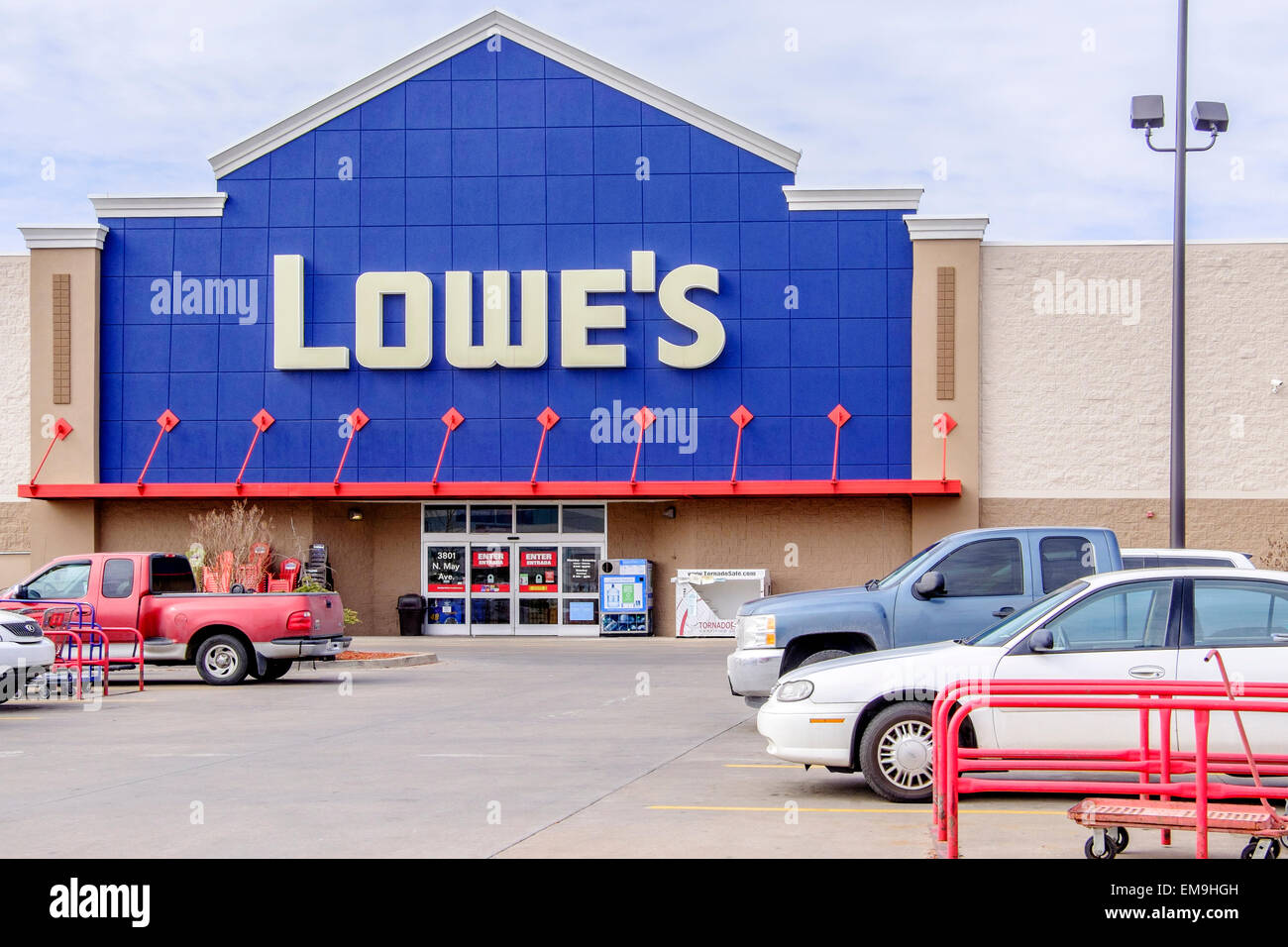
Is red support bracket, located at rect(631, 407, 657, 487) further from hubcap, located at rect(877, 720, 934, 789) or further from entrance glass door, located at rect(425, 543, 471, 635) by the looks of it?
hubcap, located at rect(877, 720, 934, 789)

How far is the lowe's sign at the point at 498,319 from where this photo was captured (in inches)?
1369

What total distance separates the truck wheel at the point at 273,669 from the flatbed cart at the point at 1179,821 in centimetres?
1586

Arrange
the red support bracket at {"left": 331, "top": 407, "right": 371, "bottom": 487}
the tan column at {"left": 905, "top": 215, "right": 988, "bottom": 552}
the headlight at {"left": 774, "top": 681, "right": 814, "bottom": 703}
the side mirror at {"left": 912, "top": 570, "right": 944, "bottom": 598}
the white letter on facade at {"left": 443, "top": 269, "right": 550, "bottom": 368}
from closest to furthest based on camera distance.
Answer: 1. the headlight at {"left": 774, "top": 681, "right": 814, "bottom": 703}
2. the side mirror at {"left": 912, "top": 570, "right": 944, "bottom": 598}
3. the tan column at {"left": 905, "top": 215, "right": 988, "bottom": 552}
4. the white letter on facade at {"left": 443, "top": 269, "right": 550, "bottom": 368}
5. the red support bracket at {"left": 331, "top": 407, "right": 371, "bottom": 487}

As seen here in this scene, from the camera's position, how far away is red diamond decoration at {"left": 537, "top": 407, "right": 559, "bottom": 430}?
114ft

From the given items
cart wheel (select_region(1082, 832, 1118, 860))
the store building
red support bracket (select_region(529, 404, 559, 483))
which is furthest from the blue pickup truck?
red support bracket (select_region(529, 404, 559, 483))

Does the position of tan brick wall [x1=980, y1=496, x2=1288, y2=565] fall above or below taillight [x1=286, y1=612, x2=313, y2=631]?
above

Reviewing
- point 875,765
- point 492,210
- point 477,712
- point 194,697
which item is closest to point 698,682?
point 477,712

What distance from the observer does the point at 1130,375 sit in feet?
112

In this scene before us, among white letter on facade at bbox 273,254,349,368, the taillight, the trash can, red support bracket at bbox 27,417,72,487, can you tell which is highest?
white letter on facade at bbox 273,254,349,368

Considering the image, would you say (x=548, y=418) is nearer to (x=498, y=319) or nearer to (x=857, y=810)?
(x=498, y=319)

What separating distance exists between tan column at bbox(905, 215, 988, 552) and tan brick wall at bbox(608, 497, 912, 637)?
774 mm

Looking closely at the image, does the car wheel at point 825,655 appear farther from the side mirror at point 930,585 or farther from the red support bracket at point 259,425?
the red support bracket at point 259,425

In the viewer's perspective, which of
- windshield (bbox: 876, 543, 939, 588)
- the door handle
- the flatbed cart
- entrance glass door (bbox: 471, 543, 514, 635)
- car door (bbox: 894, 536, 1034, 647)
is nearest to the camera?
the flatbed cart
